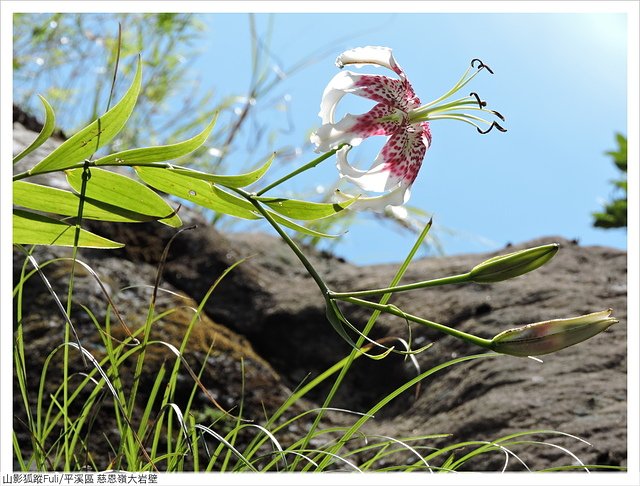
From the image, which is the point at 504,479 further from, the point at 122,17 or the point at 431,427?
the point at 122,17

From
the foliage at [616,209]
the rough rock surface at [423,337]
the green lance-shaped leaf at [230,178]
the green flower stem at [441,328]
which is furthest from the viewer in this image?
the foliage at [616,209]

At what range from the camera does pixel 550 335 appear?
49 centimetres

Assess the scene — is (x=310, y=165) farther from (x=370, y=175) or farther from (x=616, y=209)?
(x=616, y=209)

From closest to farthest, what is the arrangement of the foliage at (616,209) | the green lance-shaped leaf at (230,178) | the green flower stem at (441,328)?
the green flower stem at (441,328)
the green lance-shaped leaf at (230,178)
the foliage at (616,209)

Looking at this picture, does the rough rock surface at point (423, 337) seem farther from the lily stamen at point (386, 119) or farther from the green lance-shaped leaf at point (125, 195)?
the lily stamen at point (386, 119)

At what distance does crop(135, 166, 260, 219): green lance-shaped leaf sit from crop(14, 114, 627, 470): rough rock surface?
1.45 ft

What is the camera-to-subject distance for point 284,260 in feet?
5.16

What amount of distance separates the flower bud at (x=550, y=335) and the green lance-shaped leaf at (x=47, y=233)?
33 cm

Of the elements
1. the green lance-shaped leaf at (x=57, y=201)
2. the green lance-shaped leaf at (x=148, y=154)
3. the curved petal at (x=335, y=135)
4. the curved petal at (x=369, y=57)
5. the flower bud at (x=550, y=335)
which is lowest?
the flower bud at (x=550, y=335)

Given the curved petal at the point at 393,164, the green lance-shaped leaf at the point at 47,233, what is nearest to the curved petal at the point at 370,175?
the curved petal at the point at 393,164

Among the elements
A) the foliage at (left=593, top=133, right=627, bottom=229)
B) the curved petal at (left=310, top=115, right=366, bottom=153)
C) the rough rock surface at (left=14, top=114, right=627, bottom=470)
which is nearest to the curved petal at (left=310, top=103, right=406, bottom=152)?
the curved petal at (left=310, top=115, right=366, bottom=153)

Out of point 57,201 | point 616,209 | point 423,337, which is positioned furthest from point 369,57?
point 616,209

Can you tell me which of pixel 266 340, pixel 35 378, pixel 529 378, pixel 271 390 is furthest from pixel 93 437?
pixel 529 378

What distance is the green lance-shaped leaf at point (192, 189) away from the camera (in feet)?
1.96
